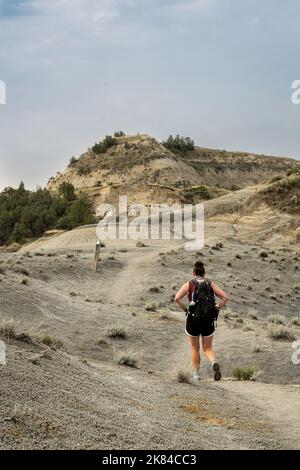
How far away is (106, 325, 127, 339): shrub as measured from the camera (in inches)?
662

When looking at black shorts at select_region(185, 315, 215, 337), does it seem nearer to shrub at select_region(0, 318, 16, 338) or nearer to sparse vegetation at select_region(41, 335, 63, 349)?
sparse vegetation at select_region(41, 335, 63, 349)

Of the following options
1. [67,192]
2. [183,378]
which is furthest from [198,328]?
[67,192]

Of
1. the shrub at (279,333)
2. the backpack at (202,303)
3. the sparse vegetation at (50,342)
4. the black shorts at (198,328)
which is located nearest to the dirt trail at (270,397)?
the black shorts at (198,328)

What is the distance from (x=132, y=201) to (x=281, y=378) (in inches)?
2523

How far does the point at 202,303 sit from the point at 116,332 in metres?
6.40

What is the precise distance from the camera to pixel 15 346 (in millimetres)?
9594

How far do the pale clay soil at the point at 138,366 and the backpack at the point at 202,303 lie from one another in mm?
1201

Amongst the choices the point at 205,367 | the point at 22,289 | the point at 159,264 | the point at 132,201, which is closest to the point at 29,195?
the point at 132,201

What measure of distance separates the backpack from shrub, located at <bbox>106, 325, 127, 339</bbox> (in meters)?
6.06

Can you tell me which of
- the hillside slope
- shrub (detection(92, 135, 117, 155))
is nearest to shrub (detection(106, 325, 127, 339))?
the hillside slope

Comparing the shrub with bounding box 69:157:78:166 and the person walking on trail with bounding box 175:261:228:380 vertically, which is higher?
the shrub with bounding box 69:157:78:166

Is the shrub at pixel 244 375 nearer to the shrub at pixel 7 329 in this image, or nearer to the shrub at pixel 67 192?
the shrub at pixel 7 329

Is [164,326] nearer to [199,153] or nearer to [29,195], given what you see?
[29,195]

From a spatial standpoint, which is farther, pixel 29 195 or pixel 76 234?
pixel 29 195
